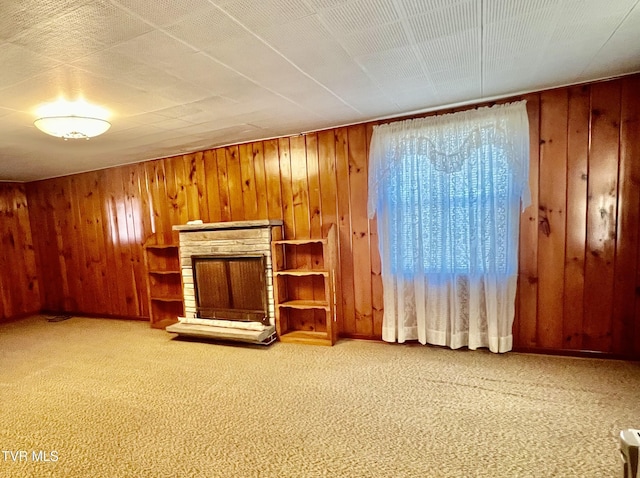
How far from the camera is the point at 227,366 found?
2971mm

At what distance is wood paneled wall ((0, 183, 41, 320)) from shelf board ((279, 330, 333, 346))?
15.5 ft

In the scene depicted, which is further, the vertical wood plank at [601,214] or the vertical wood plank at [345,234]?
the vertical wood plank at [345,234]

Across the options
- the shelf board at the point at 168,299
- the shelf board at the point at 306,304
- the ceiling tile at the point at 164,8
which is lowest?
the shelf board at the point at 168,299

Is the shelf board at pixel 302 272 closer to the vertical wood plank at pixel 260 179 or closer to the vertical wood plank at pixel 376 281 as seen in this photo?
the vertical wood plank at pixel 376 281

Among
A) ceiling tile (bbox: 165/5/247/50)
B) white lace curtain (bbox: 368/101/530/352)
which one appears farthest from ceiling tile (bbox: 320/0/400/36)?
white lace curtain (bbox: 368/101/530/352)

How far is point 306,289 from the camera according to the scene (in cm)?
368

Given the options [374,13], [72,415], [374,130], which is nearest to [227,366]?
[72,415]

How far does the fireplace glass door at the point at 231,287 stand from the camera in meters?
3.58

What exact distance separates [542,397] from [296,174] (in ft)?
9.42

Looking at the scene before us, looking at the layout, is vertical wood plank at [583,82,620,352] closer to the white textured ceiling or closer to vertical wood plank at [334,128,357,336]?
the white textured ceiling

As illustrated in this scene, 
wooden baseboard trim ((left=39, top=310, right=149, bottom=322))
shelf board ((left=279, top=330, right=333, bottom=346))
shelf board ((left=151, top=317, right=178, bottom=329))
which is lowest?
wooden baseboard trim ((left=39, top=310, right=149, bottom=322))

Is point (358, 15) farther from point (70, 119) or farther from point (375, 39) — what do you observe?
point (70, 119)

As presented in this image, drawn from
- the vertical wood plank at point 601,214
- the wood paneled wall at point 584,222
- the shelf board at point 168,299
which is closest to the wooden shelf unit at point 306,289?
the shelf board at point 168,299

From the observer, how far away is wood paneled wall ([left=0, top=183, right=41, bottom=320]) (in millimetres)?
5121
